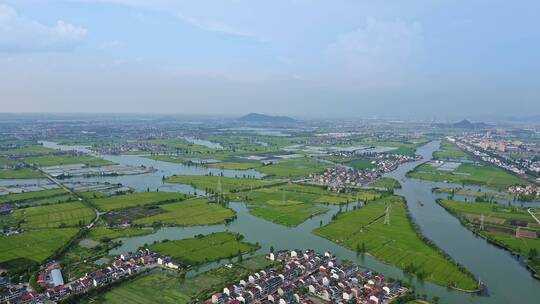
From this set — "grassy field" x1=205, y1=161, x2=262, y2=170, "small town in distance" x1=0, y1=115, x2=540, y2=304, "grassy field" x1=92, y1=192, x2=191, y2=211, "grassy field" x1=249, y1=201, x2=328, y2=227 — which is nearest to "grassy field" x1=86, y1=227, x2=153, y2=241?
"small town in distance" x1=0, y1=115, x2=540, y2=304

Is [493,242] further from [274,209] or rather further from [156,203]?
[156,203]

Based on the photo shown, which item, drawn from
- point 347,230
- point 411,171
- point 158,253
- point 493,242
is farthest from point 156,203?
point 411,171

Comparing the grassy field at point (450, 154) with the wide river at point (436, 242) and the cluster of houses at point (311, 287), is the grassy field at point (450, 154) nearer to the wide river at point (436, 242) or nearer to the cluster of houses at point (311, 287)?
the wide river at point (436, 242)

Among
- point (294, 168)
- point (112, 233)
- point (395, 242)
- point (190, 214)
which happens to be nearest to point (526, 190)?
point (395, 242)

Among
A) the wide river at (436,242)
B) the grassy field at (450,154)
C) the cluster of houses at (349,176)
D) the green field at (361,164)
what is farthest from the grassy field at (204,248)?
the grassy field at (450,154)

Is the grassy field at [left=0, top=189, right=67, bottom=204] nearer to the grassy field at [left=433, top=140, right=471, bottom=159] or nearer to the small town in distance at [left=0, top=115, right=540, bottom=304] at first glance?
the small town in distance at [left=0, top=115, right=540, bottom=304]
